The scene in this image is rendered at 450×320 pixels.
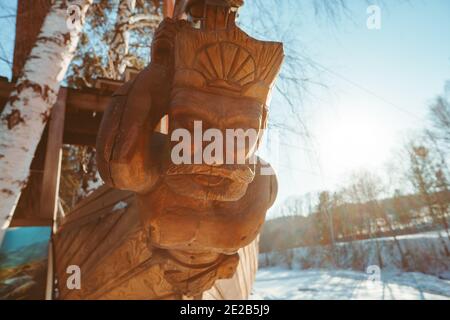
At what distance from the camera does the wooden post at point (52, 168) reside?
1227 mm

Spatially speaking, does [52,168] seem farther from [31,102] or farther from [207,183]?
[207,183]


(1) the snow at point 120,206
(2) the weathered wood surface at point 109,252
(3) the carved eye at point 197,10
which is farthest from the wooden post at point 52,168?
(3) the carved eye at point 197,10

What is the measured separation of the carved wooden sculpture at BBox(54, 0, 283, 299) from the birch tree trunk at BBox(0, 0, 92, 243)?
965mm

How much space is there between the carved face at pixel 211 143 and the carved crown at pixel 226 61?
0.05 ft

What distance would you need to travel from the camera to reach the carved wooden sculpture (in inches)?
15.8

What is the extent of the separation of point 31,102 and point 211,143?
1.28 metres

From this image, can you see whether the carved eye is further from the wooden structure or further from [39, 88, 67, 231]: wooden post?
[39, 88, 67, 231]: wooden post

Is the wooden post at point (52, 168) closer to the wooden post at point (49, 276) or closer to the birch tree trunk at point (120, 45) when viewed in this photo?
the wooden post at point (49, 276)

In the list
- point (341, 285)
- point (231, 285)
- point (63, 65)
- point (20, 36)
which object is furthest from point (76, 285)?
point (341, 285)

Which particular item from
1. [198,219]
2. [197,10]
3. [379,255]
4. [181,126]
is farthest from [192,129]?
[379,255]

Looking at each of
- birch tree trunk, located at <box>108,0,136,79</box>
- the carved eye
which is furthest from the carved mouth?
birch tree trunk, located at <box>108,0,136,79</box>

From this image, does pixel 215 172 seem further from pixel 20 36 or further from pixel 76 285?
pixel 20 36

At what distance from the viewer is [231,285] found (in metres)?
1.24
